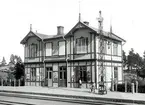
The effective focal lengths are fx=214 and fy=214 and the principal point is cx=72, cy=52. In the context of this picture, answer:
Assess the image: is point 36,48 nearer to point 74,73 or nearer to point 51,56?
point 51,56

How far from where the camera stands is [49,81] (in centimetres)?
2881

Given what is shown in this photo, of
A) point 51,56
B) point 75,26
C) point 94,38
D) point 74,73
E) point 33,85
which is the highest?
point 75,26

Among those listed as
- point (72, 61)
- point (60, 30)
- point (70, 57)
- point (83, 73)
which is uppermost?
point (60, 30)

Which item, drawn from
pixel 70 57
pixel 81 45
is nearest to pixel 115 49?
pixel 81 45

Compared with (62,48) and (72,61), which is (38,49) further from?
(72,61)

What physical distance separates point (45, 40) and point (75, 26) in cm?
561

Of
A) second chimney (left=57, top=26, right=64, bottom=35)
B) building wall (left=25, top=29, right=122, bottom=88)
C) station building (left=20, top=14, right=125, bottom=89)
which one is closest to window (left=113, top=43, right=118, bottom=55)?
station building (left=20, top=14, right=125, bottom=89)

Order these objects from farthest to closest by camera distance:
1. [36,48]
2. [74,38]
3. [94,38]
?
[36,48] < [74,38] < [94,38]

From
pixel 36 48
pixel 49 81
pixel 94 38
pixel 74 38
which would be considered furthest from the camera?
pixel 36 48

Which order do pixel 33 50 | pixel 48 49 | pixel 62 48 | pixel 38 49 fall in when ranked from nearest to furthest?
pixel 62 48, pixel 48 49, pixel 38 49, pixel 33 50

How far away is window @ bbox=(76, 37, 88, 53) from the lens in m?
25.5

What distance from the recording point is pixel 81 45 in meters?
25.8

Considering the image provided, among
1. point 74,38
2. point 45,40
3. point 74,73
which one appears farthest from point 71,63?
point 45,40

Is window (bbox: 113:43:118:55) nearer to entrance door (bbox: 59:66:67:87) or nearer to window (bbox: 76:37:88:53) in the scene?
window (bbox: 76:37:88:53)
